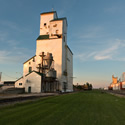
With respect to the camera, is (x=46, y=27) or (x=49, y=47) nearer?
(x=49, y=47)

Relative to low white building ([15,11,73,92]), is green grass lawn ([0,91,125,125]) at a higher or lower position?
lower

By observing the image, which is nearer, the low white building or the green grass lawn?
the green grass lawn

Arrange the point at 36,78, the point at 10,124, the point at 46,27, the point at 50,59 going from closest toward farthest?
the point at 10,124 < the point at 36,78 < the point at 50,59 < the point at 46,27

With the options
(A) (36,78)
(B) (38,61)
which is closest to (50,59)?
(B) (38,61)

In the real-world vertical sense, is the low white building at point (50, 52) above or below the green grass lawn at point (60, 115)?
above

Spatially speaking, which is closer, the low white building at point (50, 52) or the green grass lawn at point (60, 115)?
the green grass lawn at point (60, 115)

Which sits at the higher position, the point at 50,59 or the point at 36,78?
the point at 50,59

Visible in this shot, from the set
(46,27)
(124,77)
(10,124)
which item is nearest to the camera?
(10,124)

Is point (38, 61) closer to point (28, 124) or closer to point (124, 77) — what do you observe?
point (28, 124)

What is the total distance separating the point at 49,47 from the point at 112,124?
50.8 meters

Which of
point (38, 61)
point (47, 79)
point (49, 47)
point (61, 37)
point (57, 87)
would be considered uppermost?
point (61, 37)

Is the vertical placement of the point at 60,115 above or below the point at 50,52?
below

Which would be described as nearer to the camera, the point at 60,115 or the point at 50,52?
the point at 60,115

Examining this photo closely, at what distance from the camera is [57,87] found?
169 feet
